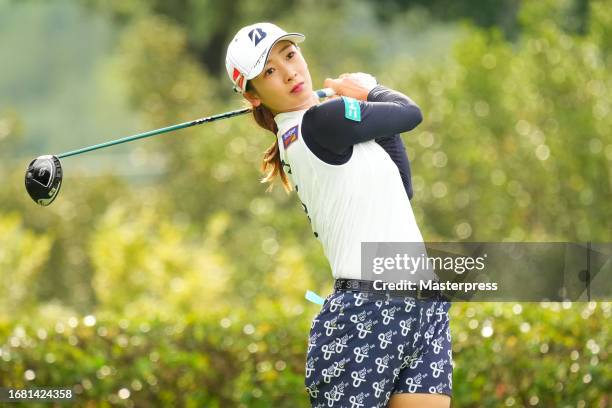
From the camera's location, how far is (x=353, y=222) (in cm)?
345

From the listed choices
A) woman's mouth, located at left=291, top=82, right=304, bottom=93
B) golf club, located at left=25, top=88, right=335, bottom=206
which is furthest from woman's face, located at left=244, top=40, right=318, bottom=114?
golf club, located at left=25, top=88, right=335, bottom=206

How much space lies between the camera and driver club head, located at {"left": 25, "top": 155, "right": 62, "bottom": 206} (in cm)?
385

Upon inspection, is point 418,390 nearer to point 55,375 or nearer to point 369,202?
point 369,202

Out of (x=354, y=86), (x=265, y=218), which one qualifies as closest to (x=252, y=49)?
(x=354, y=86)

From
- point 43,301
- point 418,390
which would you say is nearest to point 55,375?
point 418,390

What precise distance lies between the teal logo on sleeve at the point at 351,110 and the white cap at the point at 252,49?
0.29 m

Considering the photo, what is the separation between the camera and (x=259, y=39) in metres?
3.48

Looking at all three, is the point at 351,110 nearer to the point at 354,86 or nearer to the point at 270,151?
the point at 354,86

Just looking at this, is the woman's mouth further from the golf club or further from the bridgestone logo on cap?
the golf club

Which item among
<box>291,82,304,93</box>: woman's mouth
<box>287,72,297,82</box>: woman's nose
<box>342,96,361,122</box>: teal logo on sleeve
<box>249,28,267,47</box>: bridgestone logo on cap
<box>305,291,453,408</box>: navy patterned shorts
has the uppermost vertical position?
<box>249,28,267,47</box>: bridgestone logo on cap

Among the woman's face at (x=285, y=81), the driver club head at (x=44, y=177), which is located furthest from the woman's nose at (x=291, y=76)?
the driver club head at (x=44, y=177)

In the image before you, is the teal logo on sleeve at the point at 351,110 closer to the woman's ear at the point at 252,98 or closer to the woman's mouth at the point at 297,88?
the woman's mouth at the point at 297,88

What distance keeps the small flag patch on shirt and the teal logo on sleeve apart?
199 mm

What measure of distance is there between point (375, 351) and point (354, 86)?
855mm
